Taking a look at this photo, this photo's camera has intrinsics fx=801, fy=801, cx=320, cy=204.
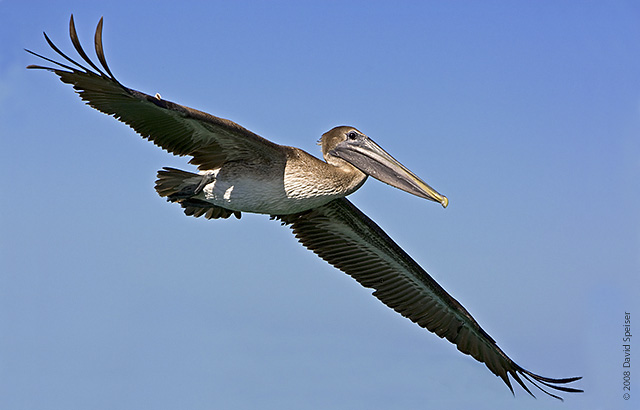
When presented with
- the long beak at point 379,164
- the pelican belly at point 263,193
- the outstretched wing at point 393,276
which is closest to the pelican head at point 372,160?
the long beak at point 379,164

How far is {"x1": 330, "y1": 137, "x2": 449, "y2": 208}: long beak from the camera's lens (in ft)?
28.0

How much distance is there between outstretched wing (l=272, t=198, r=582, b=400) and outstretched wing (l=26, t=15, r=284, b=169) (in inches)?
67.5

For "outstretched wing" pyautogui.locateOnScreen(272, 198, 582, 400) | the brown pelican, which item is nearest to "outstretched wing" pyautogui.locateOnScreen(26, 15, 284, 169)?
the brown pelican

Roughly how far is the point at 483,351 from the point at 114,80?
604 centimetres

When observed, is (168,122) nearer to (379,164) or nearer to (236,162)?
(236,162)

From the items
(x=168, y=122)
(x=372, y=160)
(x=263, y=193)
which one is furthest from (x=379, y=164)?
(x=168, y=122)

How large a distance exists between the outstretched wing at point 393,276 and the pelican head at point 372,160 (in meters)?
1.35

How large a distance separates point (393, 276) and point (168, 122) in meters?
3.88

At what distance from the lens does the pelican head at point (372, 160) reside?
8.52m

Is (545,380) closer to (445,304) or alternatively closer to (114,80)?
(445,304)

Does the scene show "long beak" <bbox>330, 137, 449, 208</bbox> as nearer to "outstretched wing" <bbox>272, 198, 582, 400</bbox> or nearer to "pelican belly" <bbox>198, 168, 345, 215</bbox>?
"pelican belly" <bbox>198, 168, 345, 215</bbox>


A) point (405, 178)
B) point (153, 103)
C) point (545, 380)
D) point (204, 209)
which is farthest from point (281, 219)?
point (545, 380)

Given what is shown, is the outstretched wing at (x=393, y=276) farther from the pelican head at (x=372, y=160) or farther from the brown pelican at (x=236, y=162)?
the pelican head at (x=372, y=160)

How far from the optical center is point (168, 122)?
8.22m
